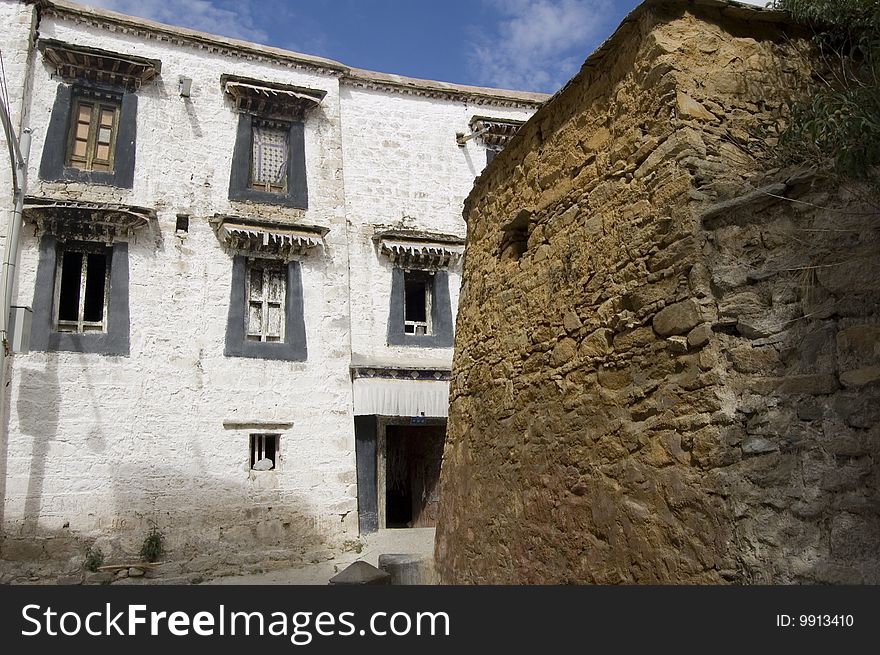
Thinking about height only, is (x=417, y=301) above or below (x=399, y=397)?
above

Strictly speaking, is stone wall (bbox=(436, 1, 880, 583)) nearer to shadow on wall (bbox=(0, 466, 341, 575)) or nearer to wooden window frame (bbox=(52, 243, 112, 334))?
shadow on wall (bbox=(0, 466, 341, 575))

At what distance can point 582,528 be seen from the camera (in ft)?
13.9

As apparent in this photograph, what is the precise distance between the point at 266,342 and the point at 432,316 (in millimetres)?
3495

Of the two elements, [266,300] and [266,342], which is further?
[266,300]

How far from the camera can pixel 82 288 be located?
12.5 meters

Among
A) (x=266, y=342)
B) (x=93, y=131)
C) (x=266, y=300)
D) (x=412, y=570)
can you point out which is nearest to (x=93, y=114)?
(x=93, y=131)

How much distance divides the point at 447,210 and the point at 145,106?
633 centimetres

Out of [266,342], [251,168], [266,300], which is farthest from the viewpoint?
[251,168]

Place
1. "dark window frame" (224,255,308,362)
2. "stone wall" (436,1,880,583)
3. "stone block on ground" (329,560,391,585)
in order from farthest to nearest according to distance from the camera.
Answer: "dark window frame" (224,255,308,362), "stone block on ground" (329,560,391,585), "stone wall" (436,1,880,583)

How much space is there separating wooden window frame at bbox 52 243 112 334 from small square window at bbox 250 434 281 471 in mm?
3305

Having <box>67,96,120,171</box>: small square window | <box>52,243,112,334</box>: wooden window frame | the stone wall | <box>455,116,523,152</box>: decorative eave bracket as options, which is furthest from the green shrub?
<box>455,116,523,152</box>: decorative eave bracket

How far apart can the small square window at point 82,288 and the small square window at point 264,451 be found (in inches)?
131

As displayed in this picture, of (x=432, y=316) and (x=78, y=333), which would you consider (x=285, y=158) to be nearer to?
(x=432, y=316)

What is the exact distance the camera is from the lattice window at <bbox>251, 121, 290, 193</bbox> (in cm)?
1427
